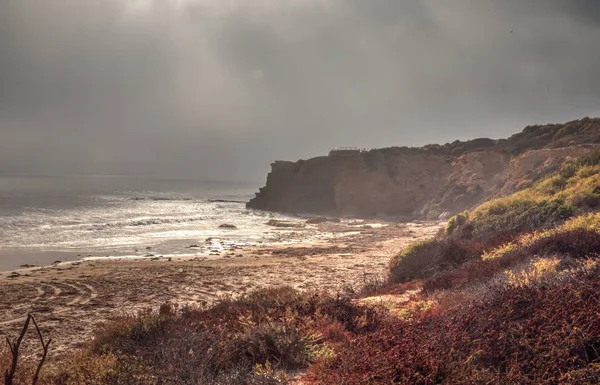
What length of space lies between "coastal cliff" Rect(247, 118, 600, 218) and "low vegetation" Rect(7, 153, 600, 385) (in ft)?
76.5

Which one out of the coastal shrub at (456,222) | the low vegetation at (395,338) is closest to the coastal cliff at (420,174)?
the coastal shrub at (456,222)

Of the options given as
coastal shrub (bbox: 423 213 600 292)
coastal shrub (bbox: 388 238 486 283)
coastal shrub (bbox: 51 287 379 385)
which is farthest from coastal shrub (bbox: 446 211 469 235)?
coastal shrub (bbox: 51 287 379 385)

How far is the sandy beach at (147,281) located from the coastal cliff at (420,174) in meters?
18.2

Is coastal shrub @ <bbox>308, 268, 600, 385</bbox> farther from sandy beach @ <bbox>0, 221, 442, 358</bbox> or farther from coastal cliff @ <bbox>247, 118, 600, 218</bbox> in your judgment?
coastal cliff @ <bbox>247, 118, 600, 218</bbox>

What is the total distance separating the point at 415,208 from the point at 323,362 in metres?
50.0

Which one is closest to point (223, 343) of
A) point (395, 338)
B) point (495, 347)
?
point (395, 338)

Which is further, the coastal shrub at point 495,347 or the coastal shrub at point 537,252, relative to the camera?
the coastal shrub at point 537,252

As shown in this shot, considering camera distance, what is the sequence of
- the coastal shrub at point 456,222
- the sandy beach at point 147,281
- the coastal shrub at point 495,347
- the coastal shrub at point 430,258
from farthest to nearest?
the coastal shrub at point 456,222, the coastal shrub at point 430,258, the sandy beach at point 147,281, the coastal shrub at point 495,347

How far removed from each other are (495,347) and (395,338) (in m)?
1.08

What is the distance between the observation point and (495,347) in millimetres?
3926

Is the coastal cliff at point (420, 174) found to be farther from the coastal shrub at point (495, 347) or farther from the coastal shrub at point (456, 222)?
the coastal shrub at point (495, 347)

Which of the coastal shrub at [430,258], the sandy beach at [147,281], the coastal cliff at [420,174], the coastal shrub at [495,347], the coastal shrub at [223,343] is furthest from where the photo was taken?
the coastal cliff at [420,174]

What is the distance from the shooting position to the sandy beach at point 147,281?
9523mm

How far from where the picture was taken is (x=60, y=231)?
2939 cm
